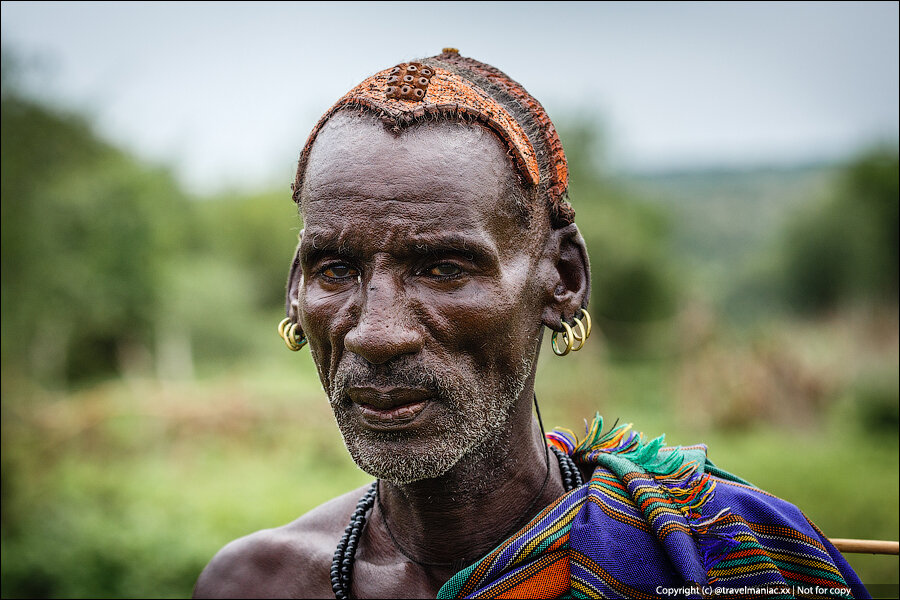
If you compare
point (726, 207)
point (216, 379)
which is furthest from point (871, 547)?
point (726, 207)

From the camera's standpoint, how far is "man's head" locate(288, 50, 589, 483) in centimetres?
224

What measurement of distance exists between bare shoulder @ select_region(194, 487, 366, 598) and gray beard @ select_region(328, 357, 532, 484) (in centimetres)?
81

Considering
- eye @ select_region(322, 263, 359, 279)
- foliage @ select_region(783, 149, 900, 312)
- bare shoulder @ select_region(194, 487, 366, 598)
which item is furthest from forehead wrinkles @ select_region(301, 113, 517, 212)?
foliage @ select_region(783, 149, 900, 312)

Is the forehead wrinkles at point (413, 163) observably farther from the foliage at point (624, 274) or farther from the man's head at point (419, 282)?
the foliage at point (624, 274)

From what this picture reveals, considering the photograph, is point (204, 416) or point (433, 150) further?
point (204, 416)

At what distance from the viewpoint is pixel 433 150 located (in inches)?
91.1

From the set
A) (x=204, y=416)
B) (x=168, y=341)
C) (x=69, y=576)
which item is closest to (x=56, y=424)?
(x=204, y=416)

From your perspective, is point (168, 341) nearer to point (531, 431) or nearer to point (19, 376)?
point (19, 376)

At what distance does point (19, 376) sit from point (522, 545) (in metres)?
10.1

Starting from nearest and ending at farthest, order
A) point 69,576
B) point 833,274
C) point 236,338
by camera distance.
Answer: point 69,576
point 833,274
point 236,338

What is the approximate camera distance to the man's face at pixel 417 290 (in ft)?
7.33

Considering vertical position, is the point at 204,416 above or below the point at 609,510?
below

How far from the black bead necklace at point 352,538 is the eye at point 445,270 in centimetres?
87

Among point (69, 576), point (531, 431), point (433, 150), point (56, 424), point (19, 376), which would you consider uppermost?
point (433, 150)
